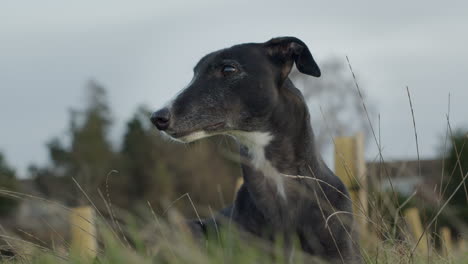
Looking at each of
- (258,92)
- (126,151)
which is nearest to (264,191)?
(258,92)

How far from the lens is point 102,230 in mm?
3168

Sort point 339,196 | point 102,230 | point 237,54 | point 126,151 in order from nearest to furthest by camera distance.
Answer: point 102,230 < point 339,196 < point 237,54 < point 126,151

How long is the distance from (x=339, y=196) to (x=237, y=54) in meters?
1.29

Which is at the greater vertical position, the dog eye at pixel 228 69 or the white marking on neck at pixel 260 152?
the dog eye at pixel 228 69

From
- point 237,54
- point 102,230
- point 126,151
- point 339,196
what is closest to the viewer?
point 102,230

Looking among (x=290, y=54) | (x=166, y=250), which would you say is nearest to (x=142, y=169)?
(x=290, y=54)

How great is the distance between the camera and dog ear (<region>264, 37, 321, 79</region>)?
5597mm

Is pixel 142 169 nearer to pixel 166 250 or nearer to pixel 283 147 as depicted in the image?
pixel 283 147

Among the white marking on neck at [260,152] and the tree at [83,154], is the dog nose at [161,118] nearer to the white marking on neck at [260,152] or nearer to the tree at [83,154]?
the white marking on neck at [260,152]

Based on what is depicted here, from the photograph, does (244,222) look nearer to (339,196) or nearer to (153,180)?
(339,196)

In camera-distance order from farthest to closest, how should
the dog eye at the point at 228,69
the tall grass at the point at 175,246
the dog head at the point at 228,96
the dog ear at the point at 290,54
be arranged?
the dog ear at the point at 290,54 → the dog eye at the point at 228,69 → the dog head at the point at 228,96 → the tall grass at the point at 175,246

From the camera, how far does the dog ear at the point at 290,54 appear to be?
560 cm

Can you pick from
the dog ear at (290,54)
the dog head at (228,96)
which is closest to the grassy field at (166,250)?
the dog head at (228,96)

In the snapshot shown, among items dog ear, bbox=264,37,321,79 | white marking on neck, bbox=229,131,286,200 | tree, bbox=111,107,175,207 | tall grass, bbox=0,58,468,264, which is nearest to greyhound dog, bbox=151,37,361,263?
white marking on neck, bbox=229,131,286,200
